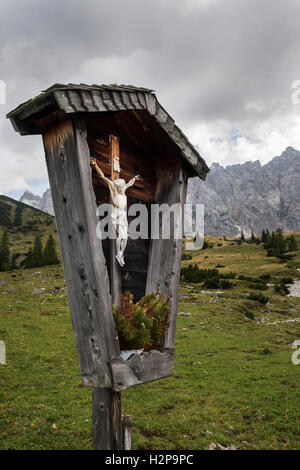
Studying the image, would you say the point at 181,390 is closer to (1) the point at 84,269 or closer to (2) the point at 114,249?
(2) the point at 114,249

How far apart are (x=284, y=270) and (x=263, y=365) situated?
116ft

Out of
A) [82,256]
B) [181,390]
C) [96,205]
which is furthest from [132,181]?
[181,390]

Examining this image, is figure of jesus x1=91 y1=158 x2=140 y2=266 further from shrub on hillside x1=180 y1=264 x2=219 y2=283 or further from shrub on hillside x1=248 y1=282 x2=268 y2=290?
shrub on hillside x1=180 y1=264 x2=219 y2=283

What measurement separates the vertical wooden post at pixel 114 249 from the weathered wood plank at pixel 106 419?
98cm

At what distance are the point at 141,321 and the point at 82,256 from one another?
3.13 feet

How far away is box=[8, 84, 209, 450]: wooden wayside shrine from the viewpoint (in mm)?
3043

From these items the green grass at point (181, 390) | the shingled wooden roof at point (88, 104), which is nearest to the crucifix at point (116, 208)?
the shingled wooden roof at point (88, 104)

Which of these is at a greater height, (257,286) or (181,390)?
(181,390)

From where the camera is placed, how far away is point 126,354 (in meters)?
3.23

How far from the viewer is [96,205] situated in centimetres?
341

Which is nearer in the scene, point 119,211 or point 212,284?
point 119,211

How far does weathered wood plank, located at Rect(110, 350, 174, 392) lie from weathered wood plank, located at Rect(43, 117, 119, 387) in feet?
0.29

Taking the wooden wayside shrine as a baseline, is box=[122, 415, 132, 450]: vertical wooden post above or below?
below

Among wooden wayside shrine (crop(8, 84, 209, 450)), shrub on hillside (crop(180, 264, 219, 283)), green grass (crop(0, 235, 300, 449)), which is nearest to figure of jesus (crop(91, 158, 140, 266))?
wooden wayside shrine (crop(8, 84, 209, 450))
